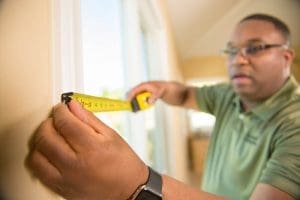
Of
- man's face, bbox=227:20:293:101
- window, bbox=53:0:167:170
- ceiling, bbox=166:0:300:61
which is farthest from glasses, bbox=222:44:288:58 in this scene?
ceiling, bbox=166:0:300:61

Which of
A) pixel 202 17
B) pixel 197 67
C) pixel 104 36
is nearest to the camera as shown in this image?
pixel 104 36

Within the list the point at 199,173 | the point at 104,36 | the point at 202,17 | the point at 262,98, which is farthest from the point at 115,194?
the point at 199,173

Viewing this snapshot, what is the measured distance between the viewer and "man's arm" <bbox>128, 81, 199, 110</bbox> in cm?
112

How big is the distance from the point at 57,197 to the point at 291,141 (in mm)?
661

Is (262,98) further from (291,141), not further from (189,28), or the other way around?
(189,28)

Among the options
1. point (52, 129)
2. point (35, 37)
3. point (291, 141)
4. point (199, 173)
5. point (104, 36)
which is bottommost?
point (199, 173)

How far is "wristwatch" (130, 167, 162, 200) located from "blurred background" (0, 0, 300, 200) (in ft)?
0.44

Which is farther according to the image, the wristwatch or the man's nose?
the man's nose

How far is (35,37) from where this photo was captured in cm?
42

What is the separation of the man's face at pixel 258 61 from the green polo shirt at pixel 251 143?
0.22 ft

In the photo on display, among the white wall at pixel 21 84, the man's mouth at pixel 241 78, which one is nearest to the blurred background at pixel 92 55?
the white wall at pixel 21 84

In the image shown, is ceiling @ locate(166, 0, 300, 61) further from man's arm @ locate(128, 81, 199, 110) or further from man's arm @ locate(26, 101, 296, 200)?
man's arm @ locate(26, 101, 296, 200)

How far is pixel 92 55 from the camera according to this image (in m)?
0.86

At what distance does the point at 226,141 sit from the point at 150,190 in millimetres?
835
